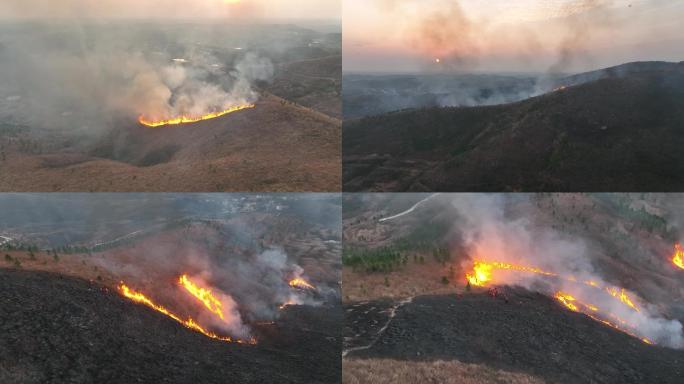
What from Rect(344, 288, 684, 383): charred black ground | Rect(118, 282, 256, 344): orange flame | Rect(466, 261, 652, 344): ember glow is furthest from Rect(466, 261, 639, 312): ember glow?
Rect(118, 282, 256, 344): orange flame

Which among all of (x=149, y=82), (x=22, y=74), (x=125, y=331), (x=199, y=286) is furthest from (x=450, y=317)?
(x=22, y=74)

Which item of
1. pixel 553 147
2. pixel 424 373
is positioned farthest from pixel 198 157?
pixel 553 147

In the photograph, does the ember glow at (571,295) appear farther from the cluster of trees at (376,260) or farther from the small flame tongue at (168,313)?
the small flame tongue at (168,313)

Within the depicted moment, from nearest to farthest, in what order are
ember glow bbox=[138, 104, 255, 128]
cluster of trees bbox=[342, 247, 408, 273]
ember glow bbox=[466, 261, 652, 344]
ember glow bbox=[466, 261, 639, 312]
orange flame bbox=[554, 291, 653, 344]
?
orange flame bbox=[554, 291, 653, 344] < ember glow bbox=[466, 261, 652, 344] < ember glow bbox=[466, 261, 639, 312] < cluster of trees bbox=[342, 247, 408, 273] < ember glow bbox=[138, 104, 255, 128]

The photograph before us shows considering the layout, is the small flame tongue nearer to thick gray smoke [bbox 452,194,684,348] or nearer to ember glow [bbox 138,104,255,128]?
thick gray smoke [bbox 452,194,684,348]

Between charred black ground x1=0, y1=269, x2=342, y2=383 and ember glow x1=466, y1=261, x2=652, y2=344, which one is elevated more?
charred black ground x1=0, y1=269, x2=342, y2=383

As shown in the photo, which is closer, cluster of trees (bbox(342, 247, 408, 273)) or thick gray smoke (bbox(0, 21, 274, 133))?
cluster of trees (bbox(342, 247, 408, 273))

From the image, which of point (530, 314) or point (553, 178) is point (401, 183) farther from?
point (530, 314)
